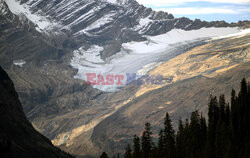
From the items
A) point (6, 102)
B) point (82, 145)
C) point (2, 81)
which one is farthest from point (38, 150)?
point (82, 145)

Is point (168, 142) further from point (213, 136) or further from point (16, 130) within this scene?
point (16, 130)

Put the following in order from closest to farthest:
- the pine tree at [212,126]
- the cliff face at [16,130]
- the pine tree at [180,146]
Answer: the pine tree at [212,126] < the pine tree at [180,146] < the cliff face at [16,130]

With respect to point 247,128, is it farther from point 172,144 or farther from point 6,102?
point 6,102

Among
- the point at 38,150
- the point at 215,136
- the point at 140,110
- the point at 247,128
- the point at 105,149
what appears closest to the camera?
the point at 247,128

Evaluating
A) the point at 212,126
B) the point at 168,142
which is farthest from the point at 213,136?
the point at 168,142

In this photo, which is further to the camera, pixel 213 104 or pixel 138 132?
pixel 138 132

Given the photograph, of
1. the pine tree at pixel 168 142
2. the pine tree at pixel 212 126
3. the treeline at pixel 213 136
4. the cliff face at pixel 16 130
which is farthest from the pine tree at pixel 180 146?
the cliff face at pixel 16 130

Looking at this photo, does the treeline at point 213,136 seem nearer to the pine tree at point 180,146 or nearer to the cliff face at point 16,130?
the pine tree at point 180,146
